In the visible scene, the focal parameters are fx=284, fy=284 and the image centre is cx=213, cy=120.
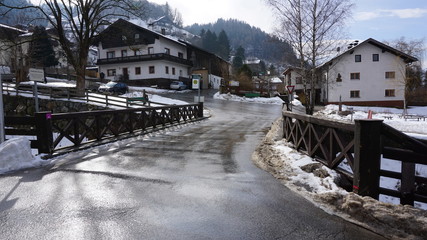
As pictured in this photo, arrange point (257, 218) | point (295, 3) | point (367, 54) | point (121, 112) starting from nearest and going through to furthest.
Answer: point (257, 218)
point (121, 112)
point (295, 3)
point (367, 54)

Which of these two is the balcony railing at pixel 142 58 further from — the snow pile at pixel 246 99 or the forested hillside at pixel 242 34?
the forested hillside at pixel 242 34

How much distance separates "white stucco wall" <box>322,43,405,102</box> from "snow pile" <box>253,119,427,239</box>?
36.4 meters

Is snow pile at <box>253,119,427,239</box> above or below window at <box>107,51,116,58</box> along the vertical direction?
below

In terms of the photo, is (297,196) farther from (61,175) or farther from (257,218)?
(61,175)

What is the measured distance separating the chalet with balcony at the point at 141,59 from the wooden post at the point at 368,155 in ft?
144

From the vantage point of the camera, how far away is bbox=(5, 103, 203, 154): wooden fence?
8.02 m

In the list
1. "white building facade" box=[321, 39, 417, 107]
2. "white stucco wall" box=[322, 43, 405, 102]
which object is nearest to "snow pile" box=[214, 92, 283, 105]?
"white building facade" box=[321, 39, 417, 107]

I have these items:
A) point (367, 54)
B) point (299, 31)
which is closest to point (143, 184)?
point (299, 31)

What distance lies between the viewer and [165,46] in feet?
161

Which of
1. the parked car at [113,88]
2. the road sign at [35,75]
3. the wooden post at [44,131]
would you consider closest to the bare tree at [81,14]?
the parked car at [113,88]

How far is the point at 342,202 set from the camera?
4504mm

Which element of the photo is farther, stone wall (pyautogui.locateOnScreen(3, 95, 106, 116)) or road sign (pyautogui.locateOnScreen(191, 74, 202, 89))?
stone wall (pyautogui.locateOnScreen(3, 95, 106, 116))

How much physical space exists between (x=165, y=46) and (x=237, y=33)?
347 ft

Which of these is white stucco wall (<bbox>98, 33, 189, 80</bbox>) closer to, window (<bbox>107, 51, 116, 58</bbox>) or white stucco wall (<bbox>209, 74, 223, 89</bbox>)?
window (<bbox>107, 51, 116, 58</bbox>)
